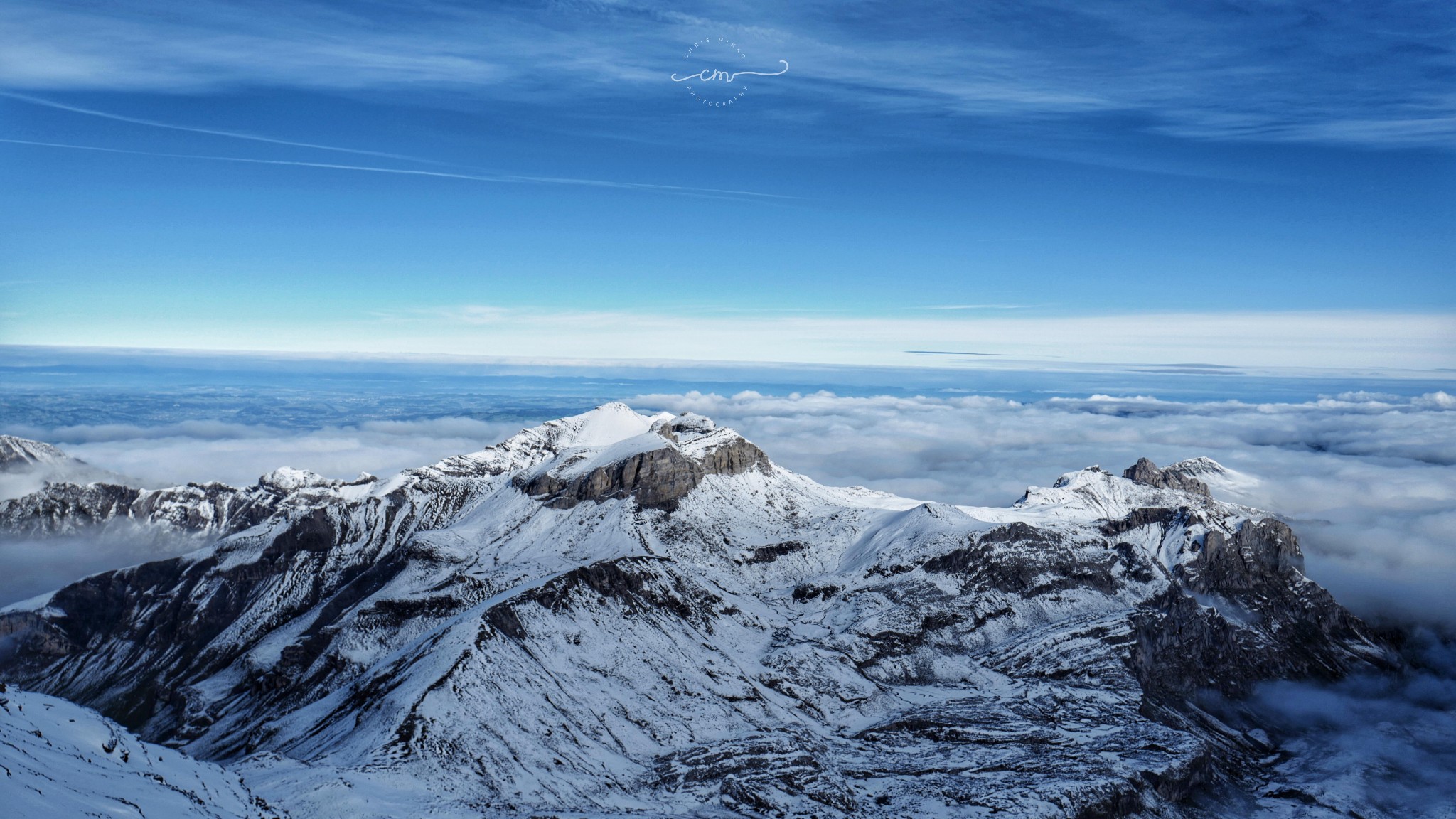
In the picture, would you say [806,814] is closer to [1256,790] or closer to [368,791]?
[368,791]

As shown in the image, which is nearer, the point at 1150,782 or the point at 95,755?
the point at 95,755

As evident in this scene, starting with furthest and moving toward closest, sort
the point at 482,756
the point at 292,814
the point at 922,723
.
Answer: the point at 922,723, the point at 482,756, the point at 292,814

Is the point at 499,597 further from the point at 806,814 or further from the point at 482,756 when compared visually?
the point at 806,814

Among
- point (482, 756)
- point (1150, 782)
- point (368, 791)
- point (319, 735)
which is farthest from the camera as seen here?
point (1150, 782)

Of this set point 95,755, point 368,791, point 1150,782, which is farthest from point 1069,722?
point 95,755

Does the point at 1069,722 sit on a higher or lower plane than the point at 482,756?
lower

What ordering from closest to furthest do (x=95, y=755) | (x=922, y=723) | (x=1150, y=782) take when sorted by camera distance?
(x=95, y=755) < (x=1150, y=782) < (x=922, y=723)

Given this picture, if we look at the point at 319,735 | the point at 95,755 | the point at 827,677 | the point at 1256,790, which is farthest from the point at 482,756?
the point at 1256,790

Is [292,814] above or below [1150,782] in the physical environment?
above

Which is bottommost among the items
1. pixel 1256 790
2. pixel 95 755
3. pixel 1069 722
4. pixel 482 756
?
pixel 1256 790
